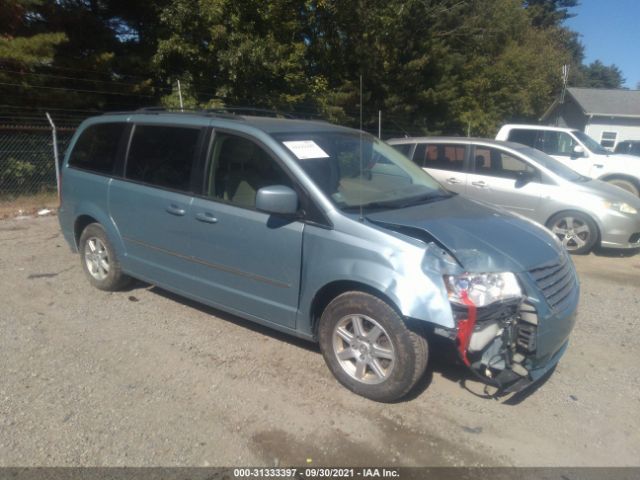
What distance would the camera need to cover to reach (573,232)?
24.1 feet

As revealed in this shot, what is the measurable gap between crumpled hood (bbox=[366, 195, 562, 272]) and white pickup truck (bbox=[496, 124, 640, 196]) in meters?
8.30

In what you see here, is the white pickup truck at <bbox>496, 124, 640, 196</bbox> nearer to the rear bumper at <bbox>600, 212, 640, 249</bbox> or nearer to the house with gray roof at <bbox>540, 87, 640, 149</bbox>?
the rear bumper at <bbox>600, 212, 640, 249</bbox>

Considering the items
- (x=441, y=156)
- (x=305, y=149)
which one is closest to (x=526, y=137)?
(x=441, y=156)

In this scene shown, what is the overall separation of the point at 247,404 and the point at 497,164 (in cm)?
602

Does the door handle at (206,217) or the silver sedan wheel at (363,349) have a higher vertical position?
the door handle at (206,217)

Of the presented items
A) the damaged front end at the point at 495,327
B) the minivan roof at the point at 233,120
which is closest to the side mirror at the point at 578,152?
the minivan roof at the point at 233,120

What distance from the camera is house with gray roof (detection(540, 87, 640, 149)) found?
92.0 feet

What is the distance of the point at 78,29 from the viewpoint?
1277 cm

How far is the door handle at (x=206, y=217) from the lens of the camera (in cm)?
397

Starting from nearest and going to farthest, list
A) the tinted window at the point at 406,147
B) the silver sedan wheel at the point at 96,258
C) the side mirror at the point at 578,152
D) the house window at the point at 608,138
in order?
the silver sedan wheel at the point at 96,258 → the tinted window at the point at 406,147 → the side mirror at the point at 578,152 → the house window at the point at 608,138

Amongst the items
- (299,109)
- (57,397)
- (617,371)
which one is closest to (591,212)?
(617,371)

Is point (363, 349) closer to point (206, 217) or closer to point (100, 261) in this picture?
point (206, 217)

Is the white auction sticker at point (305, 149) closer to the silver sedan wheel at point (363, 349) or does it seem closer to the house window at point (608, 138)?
the silver sedan wheel at point (363, 349)

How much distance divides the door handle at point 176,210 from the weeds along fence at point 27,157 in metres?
7.67
